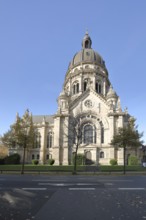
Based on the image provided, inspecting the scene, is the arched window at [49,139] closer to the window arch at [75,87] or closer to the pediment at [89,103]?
the pediment at [89,103]

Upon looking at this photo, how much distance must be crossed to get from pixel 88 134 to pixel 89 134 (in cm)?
27

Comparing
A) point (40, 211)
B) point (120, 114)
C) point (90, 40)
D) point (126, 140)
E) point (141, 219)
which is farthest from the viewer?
point (90, 40)

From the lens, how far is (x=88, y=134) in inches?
2110

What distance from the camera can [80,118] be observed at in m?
55.0

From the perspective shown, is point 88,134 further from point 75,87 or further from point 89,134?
point 75,87

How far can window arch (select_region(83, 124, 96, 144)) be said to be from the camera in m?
52.6

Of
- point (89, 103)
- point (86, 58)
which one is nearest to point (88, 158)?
point (89, 103)

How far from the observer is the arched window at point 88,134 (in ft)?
173

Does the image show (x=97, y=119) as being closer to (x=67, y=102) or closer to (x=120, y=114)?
(x=120, y=114)

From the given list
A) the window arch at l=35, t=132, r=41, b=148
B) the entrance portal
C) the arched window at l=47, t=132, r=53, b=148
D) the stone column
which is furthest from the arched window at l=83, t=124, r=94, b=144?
the window arch at l=35, t=132, r=41, b=148

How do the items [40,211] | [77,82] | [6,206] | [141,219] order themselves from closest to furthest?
1. [141,219]
2. [40,211]
3. [6,206]
4. [77,82]

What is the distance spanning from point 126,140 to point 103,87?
35375 mm

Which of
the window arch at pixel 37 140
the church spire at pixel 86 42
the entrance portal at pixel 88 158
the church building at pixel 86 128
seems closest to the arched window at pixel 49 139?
the church building at pixel 86 128

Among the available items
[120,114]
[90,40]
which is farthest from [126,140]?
[90,40]
